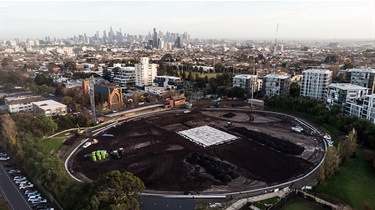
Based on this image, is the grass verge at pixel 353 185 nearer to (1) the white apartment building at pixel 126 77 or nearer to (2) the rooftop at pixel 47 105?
(2) the rooftop at pixel 47 105

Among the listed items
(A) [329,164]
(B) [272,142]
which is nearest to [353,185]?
(A) [329,164]

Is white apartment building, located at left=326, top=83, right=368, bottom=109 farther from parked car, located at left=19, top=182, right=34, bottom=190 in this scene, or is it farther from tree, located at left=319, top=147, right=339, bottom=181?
parked car, located at left=19, top=182, right=34, bottom=190

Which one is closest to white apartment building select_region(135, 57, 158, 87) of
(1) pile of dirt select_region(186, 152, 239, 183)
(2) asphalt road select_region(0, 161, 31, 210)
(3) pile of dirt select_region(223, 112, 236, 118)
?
(3) pile of dirt select_region(223, 112, 236, 118)

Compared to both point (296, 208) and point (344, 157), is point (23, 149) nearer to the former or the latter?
point (296, 208)

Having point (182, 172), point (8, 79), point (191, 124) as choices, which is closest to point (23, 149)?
point (182, 172)

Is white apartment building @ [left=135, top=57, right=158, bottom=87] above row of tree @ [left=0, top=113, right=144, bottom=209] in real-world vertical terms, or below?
above

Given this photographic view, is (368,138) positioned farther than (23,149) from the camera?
Yes

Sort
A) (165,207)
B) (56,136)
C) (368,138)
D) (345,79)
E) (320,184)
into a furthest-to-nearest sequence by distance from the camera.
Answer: (345,79), (56,136), (368,138), (320,184), (165,207)
